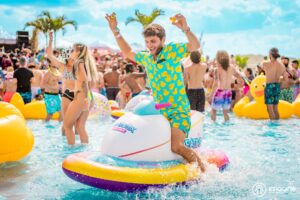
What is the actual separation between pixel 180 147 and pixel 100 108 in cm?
600

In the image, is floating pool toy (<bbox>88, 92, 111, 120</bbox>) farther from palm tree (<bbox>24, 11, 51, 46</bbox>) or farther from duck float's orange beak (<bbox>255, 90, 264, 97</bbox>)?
palm tree (<bbox>24, 11, 51, 46</bbox>)

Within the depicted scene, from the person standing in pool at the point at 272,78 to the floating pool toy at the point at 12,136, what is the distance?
597 centimetres

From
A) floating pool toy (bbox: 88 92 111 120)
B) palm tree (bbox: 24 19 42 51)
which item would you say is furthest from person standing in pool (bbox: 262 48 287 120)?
palm tree (bbox: 24 19 42 51)

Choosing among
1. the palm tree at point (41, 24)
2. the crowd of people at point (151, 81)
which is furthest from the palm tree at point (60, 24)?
the crowd of people at point (151, 81)

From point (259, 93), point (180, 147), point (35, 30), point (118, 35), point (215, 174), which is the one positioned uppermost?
point (35, 30)

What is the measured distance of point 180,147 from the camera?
154 inches

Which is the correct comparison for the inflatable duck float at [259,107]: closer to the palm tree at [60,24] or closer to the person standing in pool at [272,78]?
the person standing in pool at [272,78]

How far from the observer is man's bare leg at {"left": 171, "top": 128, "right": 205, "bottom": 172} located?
12.8 ft

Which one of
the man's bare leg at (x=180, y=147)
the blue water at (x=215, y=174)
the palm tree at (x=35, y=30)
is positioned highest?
the palm tree at (x=35, y=30)

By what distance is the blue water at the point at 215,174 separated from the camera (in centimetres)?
380

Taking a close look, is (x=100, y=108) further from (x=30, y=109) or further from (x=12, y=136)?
(x=12, y=136)

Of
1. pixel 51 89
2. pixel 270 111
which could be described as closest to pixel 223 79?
pixel 270 111

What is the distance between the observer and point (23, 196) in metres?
3.77

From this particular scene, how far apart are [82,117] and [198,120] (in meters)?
2.11
